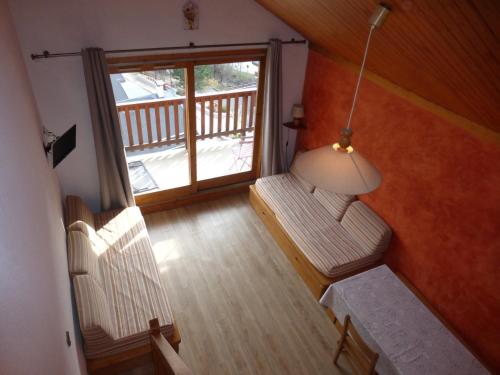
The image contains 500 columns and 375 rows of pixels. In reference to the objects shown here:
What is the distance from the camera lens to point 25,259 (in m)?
1.61

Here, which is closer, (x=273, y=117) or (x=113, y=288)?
(x=113, y=288)

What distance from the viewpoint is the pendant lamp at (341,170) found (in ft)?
6.12

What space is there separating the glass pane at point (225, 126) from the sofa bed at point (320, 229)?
1.12 m

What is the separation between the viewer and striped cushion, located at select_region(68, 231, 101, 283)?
311 cm

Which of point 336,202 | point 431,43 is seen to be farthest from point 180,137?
point 431,43

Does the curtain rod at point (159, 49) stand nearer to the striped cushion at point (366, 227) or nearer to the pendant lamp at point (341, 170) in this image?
the striped cushion at point (366, 227)

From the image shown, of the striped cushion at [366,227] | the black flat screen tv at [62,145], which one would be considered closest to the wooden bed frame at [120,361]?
the black flat screen tv at [62,145]

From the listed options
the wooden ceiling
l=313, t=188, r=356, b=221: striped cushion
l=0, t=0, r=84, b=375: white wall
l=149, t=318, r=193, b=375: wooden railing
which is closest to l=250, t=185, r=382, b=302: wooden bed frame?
l=313, t=188, r=356, b=221: striped cushion

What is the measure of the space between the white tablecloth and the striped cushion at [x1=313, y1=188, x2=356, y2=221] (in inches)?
40.8

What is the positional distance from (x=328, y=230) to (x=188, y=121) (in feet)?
7.49

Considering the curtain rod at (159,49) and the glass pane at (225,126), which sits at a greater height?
the curtain rod at (159,49)

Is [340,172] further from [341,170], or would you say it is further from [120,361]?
[120,361]

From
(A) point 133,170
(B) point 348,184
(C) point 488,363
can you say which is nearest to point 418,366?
(C) point 488,363

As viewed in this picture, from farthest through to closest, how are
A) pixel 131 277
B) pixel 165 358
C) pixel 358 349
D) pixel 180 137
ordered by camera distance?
pixel 180 137, pixel 131 277, pixel 358 349, pixel 165 358
